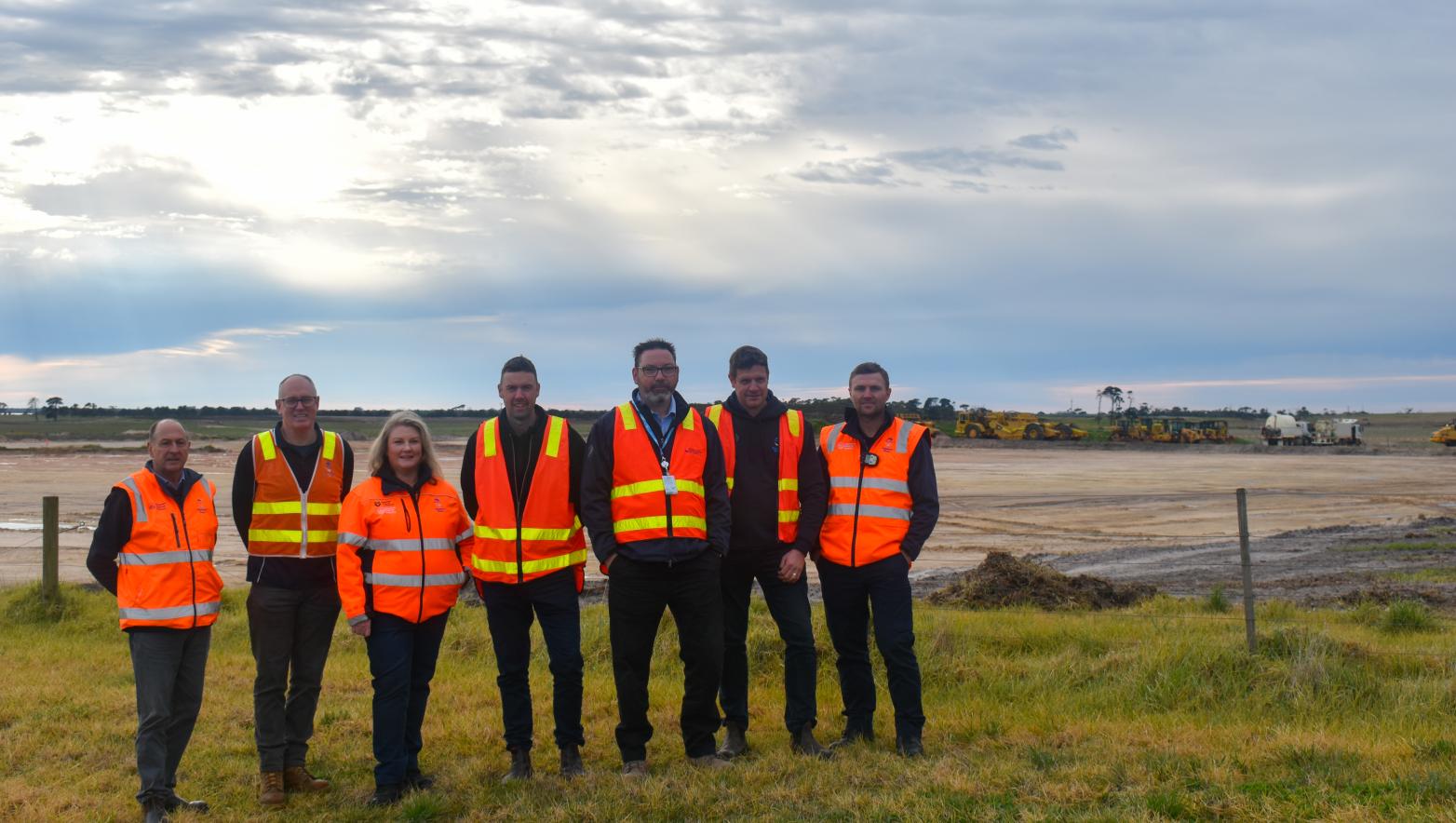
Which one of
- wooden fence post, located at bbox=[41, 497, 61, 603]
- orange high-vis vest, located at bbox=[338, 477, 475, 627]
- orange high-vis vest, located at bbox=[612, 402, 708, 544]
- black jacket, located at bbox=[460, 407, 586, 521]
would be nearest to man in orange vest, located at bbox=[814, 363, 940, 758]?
orange high-vis vest, located at bbox=[612, 402, 708, 544]

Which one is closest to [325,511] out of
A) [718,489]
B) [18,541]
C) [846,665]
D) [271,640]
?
[271,640]

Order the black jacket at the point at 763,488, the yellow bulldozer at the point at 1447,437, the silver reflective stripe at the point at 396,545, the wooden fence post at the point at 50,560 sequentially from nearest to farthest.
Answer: the silver reflective stripe at the point at 396,545 < the black jacket at the point at 763,488 < the wooden fence post at the point at 50,560 < the yellow bulldozer at the point at 1447,437

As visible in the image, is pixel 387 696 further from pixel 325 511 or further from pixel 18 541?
pixel 18 541

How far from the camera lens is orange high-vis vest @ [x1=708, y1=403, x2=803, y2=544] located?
5781 mm

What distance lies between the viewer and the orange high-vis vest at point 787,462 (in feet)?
19.0

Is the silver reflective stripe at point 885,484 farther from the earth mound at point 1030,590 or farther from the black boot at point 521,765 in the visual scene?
the earth mound at point 1030,590

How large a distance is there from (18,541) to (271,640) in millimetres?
16425

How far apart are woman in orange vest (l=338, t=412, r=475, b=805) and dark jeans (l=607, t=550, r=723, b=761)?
2.79ft

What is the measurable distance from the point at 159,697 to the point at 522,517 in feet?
6.00

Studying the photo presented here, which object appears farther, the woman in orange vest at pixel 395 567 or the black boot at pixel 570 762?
the black boot at pixel 570 762

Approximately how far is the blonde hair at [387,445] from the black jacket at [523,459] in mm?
176

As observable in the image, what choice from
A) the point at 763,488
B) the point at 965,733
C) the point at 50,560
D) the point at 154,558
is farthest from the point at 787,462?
the point at 50,560

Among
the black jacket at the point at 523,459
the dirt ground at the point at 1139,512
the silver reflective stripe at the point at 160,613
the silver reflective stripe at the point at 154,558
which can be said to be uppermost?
the black jacket at the point at 523,459

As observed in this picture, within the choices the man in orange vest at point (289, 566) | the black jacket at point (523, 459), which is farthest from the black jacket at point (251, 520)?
the black jacket at point (523, 459)
